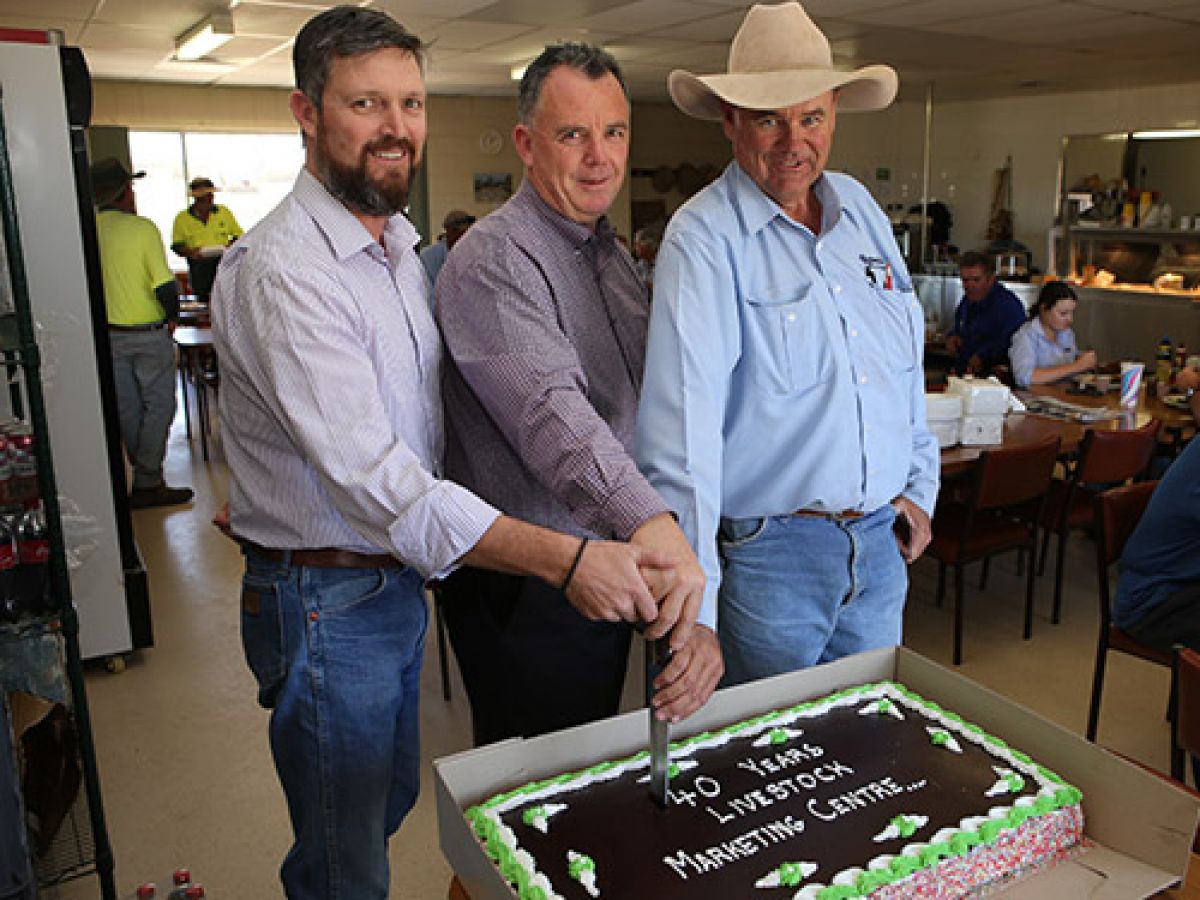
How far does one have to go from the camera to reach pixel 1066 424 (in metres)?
4.49

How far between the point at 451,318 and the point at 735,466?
54 centimetres

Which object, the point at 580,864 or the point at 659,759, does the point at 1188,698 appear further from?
the point at 580,864

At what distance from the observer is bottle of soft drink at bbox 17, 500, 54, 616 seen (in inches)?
86.9

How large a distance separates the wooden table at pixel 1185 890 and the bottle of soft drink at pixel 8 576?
1.43 meters

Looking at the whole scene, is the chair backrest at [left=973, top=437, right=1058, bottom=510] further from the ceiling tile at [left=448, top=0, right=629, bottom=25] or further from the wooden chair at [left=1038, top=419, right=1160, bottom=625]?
the ceiling tile at [left=448, top=0, right=629, bottom=25]

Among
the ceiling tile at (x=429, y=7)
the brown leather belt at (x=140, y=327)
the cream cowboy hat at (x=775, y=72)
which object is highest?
the ceiling tile at (x=429, y=7)

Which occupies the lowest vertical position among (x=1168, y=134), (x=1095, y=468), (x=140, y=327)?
(x=1095, y=468)

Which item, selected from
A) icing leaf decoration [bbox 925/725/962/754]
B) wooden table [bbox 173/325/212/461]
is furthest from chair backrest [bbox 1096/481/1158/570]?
wooden table [bbox 173/325/212/461]

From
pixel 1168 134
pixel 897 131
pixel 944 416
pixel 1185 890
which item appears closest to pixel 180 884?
pixel 1185 890

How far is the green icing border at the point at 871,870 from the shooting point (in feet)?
3.45

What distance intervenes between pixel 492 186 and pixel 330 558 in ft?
37.6

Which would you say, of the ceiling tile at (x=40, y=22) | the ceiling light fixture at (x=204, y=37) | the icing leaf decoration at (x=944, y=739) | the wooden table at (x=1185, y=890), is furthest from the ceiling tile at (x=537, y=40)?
the wooden table at (x=1185, y=890)

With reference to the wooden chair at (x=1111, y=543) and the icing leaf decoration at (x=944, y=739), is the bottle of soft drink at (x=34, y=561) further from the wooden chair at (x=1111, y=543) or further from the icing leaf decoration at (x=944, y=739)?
the wooden chair at (x=1111, y=543)

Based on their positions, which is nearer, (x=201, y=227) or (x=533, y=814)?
(x=533, y=814)
